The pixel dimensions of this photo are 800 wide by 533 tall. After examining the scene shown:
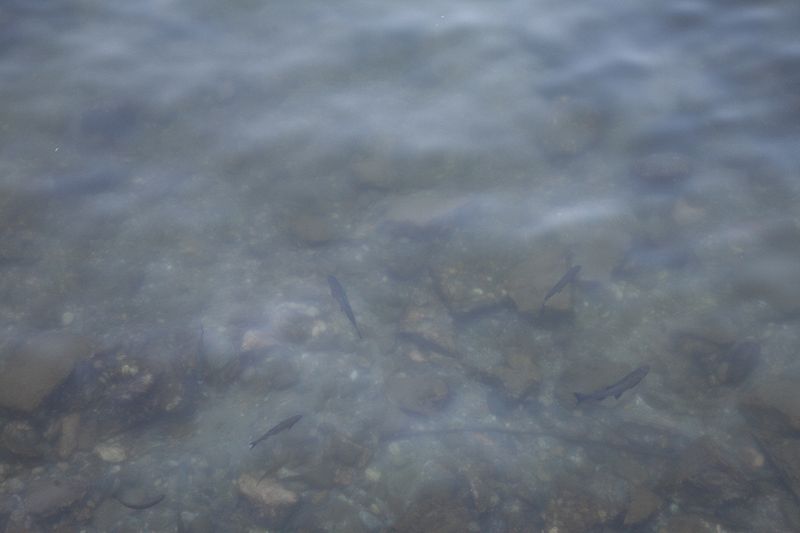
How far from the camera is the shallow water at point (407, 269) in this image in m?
5.75

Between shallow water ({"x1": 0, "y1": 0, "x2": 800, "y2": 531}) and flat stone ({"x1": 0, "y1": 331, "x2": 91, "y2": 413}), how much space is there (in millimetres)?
34

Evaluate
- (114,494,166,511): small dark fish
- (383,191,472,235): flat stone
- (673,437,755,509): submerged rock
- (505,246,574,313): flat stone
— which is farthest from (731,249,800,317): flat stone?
(114,494,166,511): small dark fish

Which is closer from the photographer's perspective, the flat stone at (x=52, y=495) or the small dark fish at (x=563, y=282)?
the flat stone at (x=52, y=495)

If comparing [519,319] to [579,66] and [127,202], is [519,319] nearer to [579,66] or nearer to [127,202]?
[579,66]

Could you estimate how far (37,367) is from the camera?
5852mm

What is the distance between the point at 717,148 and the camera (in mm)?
8102

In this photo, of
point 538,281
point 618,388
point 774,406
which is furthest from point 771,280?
point 538,281

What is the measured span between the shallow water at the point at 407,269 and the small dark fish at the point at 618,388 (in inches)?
20.7

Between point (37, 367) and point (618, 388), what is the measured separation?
6839 millimetres

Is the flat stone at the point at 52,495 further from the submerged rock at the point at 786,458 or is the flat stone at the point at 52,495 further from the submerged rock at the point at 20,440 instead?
the submerged rock at the point at 786,458

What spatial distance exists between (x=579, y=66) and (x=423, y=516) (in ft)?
27.0

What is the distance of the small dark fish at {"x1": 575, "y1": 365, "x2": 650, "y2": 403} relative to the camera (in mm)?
5743

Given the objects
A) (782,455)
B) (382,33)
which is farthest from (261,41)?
(782,455)

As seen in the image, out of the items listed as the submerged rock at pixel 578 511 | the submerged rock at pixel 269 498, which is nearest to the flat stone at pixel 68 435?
the submerged rock at pixel 269 498
